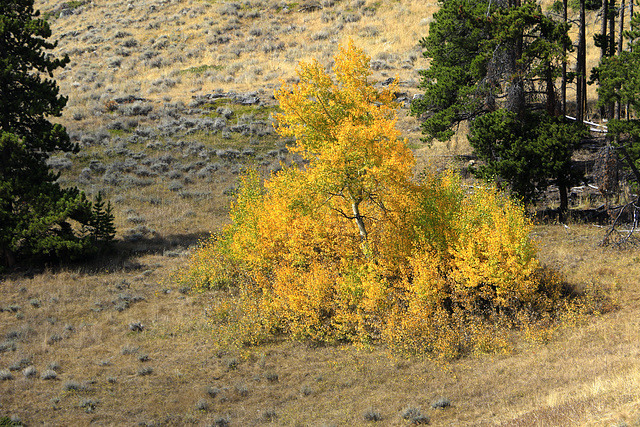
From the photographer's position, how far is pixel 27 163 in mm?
26250

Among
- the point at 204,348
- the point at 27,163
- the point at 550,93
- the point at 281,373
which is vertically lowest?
the point at 281,373

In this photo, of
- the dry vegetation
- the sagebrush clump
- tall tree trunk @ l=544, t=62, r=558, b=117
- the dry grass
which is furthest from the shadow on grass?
tall tree trunk @ l=544, t=62, r=558, b=117

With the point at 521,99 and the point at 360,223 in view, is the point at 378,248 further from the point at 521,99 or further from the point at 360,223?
the point at 521,99

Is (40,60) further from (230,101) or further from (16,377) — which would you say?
(230,101)

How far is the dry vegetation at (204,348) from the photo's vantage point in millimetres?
14531

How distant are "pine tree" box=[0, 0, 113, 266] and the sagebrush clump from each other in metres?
10.6

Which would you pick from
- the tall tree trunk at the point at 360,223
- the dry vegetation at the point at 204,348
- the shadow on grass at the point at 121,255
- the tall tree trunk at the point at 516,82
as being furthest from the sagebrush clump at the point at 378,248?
the shadow on grass at the point at 121,255

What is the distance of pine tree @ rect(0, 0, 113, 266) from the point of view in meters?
25.4

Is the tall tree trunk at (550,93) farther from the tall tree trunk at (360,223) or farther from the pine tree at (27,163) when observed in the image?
the pine tree at (27,163)


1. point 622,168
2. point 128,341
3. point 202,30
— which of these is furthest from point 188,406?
point 202,30

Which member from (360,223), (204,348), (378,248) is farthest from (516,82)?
(204,348)

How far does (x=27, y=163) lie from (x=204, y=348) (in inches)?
554

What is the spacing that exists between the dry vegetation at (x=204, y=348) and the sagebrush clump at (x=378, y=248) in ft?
3.42

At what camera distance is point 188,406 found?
1558 cm
